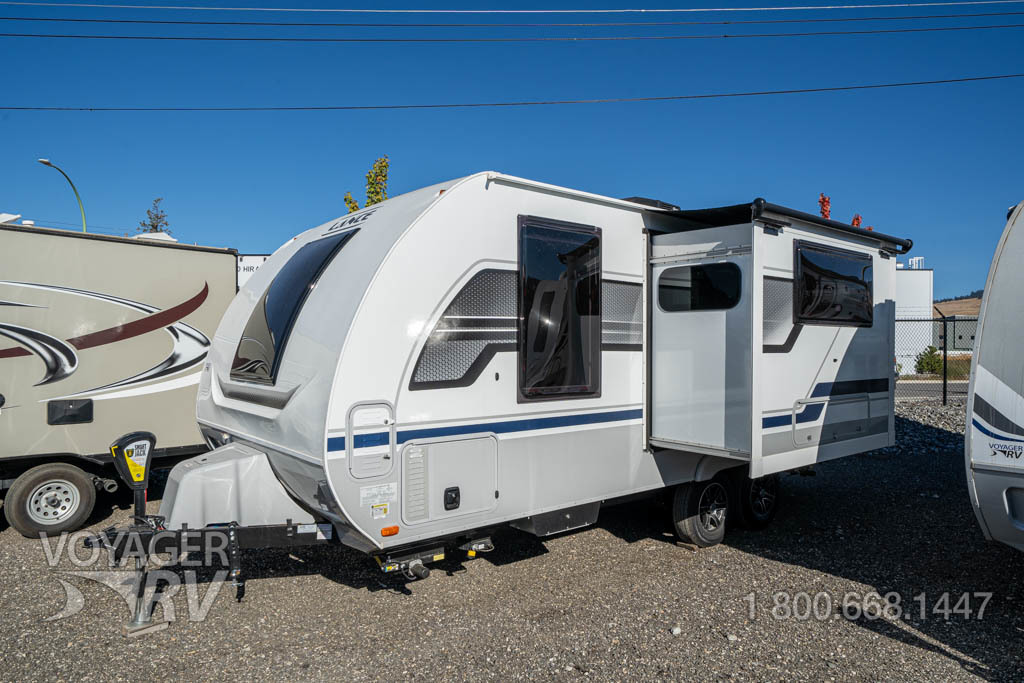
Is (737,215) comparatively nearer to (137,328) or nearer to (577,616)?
(577,616)

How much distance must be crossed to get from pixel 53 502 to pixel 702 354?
20.2 ft

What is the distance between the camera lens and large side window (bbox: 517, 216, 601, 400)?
4707 mm

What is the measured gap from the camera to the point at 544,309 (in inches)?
188

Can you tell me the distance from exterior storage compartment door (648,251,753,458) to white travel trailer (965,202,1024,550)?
1438mm

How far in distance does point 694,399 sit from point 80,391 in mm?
5755

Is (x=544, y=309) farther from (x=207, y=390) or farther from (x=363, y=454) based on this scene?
(x=207, y=390)

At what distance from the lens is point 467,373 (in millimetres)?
4355

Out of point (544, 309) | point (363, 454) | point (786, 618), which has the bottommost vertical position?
point (786, 618)

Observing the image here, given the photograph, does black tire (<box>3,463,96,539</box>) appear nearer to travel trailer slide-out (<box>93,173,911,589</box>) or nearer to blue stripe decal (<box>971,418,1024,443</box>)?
travel trailer slide-out (<box>93,173,911,589</box>)

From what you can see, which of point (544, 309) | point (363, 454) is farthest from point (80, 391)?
point (544, 309)

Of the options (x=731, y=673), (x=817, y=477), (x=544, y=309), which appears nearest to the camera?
(x=731, y=673)

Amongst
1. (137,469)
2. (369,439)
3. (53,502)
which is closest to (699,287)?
(369,439)

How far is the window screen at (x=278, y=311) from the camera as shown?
4582mm

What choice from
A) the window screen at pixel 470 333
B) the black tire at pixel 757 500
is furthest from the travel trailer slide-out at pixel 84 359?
the black tire at pixel 757 500
